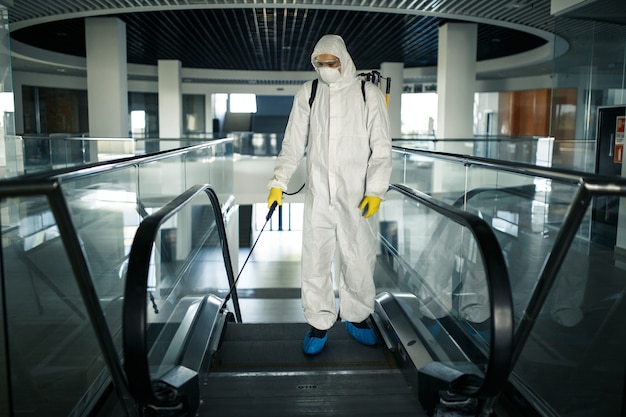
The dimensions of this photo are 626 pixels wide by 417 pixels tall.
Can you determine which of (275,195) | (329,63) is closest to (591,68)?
(329,63)

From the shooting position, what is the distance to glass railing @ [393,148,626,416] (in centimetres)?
208

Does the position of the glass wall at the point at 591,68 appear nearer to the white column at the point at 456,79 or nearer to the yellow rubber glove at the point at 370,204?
the white column at the point at 456,79

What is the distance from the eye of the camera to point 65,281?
10.3ft

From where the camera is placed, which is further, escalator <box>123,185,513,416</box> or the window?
the window

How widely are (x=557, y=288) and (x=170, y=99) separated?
59.3 feet

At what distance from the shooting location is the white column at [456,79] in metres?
13.0

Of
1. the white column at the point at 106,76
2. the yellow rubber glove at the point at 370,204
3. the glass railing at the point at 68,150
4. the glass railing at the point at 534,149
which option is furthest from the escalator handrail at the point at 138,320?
the white column at the point at 106,76

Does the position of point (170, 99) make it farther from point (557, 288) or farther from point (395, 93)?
point (557, 288)

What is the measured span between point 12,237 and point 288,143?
1.52m

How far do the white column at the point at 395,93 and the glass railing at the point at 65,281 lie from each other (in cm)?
1567

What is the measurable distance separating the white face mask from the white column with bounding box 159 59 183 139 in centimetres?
1673

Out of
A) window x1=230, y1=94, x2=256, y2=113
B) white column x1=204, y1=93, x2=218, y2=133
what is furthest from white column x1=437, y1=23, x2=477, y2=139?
window x1=230, y1=94, x2=256, y2=113

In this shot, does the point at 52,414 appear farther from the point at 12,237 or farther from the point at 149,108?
the point at 149,108

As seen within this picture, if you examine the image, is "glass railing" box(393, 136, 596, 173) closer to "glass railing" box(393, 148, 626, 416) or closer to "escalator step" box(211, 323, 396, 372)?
"glass railing" box(393, 148, 626, 416)
